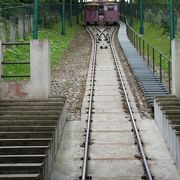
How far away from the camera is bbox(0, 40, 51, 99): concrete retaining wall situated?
1348 centimetres

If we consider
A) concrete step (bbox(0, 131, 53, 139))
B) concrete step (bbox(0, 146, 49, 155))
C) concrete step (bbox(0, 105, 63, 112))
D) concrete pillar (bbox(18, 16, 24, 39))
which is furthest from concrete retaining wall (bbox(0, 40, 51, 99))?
concrete pillar (bbox(18, 16, 24, 39))

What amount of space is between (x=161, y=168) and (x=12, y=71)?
1301 cm

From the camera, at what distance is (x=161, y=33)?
1606 inches

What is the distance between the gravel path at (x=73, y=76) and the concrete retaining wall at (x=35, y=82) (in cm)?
187

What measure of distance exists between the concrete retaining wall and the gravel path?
1866 millimetres

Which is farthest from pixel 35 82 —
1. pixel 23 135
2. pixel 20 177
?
pixel 20 177

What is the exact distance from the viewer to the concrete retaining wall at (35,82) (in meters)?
13.5

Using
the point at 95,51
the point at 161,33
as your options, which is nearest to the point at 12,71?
the point at 95,51

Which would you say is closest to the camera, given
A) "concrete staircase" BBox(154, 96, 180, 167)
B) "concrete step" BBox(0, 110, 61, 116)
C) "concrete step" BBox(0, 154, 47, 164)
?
"concrete step" BBox(0, 154, 47, 164)

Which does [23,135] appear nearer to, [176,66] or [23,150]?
[23,150]

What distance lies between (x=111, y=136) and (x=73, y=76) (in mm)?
10518

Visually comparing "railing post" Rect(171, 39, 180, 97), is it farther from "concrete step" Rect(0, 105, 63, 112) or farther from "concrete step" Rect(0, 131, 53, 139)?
"concrete step" Rect(0, 131, 53, 139)

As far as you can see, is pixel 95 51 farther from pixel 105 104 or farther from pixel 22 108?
pixel 22 108

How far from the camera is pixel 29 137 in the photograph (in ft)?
35.6
